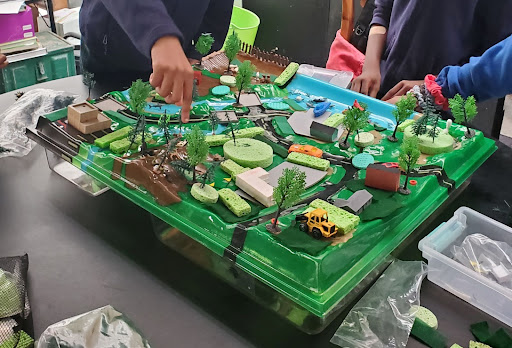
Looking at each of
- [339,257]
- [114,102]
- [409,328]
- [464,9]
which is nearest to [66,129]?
[114,102]

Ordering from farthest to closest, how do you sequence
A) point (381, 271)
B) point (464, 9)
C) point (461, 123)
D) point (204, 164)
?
1. point (464, 9)
2. point (461, 123)
3. point (204, 164)
4. point (381, 271)

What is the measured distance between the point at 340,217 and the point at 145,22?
521 mm

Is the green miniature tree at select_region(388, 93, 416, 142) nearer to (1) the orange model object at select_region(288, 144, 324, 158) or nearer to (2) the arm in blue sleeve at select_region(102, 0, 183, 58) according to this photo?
(1) the orange model object at select_region(288, 144, 324, 158)

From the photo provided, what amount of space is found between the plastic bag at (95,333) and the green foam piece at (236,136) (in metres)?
0.45

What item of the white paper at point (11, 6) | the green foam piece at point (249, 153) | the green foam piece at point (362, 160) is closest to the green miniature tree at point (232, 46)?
the green foam piece at point (249, 153)

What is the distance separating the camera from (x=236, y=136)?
3.51 ft

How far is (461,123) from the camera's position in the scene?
3.72 feet

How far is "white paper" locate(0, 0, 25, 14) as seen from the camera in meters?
2.19

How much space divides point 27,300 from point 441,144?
82 centimetres

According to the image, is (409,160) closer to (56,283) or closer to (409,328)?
(409,328)

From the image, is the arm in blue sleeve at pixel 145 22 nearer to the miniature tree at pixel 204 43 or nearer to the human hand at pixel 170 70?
the human hand at pixel 170 70

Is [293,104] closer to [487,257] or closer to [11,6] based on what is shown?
[487,257]

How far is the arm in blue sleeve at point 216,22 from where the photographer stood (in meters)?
1.48

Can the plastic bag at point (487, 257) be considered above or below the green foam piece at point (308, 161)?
below
